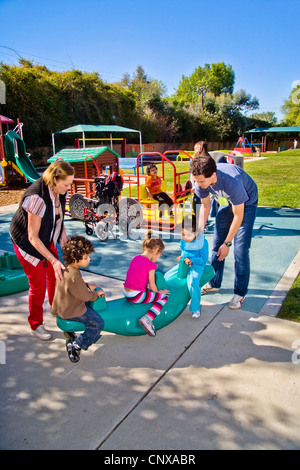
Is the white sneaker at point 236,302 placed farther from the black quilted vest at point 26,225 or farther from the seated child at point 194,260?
the black quilted vest at point 26,225

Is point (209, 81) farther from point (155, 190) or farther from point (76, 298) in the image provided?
point (76, 298)

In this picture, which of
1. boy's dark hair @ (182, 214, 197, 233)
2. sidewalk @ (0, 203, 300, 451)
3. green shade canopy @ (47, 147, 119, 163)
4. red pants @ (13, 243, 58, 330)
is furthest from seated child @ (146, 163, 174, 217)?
red pants @ (13, 243, 58, 330)

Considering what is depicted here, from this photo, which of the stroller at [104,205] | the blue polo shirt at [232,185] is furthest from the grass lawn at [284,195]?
the stroller at [104,205]

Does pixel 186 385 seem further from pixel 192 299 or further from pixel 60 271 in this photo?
pixel 60 271

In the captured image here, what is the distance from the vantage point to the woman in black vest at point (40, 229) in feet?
9.32

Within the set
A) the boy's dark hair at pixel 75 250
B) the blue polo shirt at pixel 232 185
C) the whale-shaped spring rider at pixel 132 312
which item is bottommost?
the whale-shaped spring rider at pixel 132 312

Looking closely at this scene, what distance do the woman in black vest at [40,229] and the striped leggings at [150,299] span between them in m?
0.73

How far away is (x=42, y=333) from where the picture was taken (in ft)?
10.8

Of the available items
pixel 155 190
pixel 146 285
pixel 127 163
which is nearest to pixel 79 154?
pixel 155 190

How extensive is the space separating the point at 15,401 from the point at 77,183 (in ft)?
21.3

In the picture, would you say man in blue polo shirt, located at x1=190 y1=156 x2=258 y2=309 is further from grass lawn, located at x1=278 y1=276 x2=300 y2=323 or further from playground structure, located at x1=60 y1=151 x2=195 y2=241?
playground structure, located at x1=60 y1=151 x2=195 y2=241

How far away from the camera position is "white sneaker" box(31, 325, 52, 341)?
3262mm

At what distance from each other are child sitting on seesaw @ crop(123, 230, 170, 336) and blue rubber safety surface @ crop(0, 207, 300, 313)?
0.99 metres
